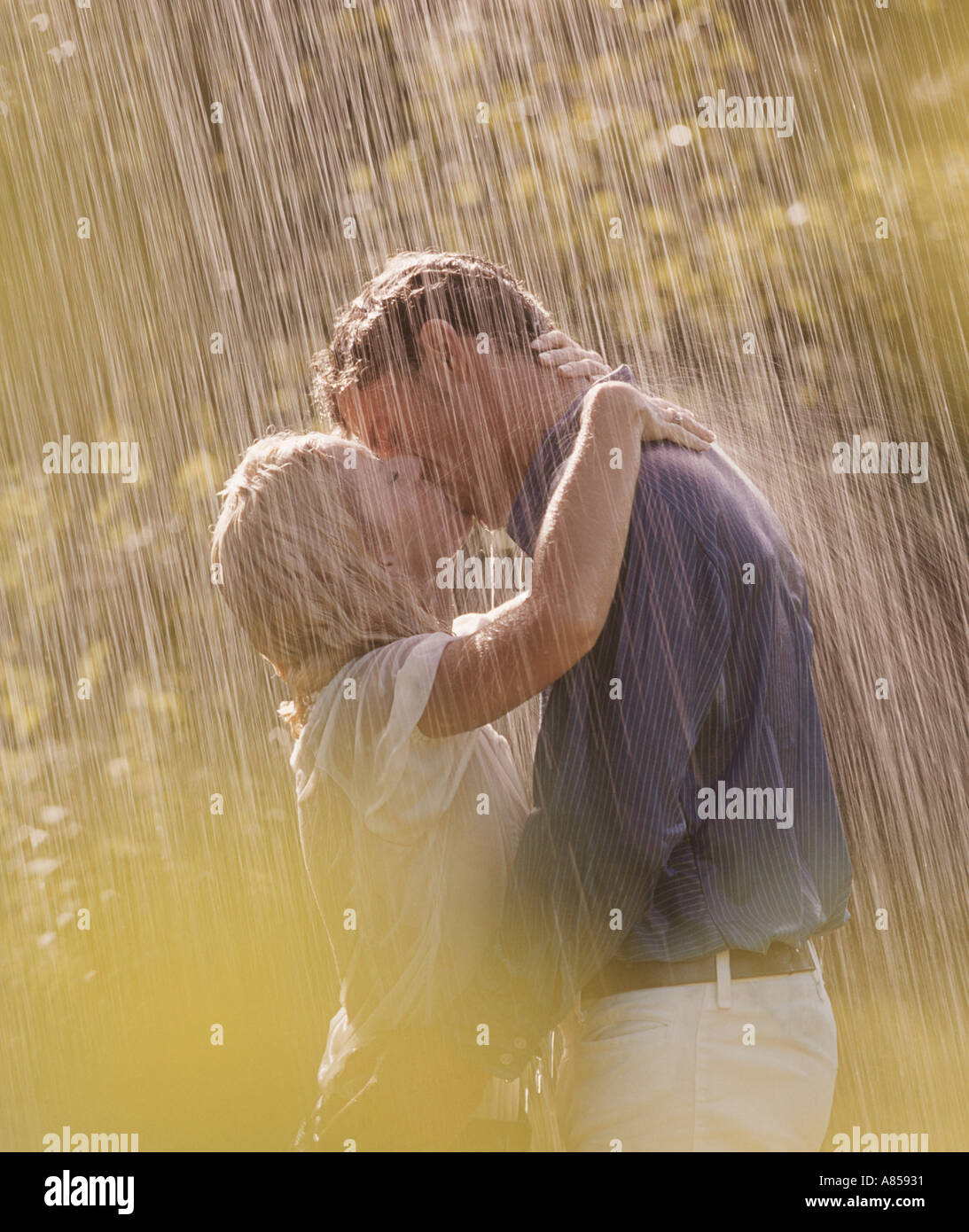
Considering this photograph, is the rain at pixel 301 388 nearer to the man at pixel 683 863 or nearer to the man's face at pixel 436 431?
the man's face at pixel 436 431

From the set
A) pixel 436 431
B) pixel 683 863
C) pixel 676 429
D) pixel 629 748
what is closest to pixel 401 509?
pixel 436 431

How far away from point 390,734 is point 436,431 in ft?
2.07

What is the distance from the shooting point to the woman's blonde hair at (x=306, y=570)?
7.14 feet

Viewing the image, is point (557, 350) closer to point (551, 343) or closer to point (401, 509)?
point (551, 343)

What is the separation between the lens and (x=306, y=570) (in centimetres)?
217

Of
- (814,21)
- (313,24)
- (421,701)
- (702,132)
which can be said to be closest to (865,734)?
(702,132)

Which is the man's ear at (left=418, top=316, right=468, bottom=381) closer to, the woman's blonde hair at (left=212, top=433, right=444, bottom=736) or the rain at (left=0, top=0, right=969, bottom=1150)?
the woman's blonde hair at (left=212, top=433, right=444, bottom=736)

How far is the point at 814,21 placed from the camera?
16.2 feet

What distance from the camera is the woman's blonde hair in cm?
218

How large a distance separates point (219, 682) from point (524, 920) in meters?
3.43

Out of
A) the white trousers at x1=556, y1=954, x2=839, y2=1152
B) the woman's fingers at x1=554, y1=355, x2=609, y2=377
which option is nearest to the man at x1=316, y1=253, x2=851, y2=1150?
the white trousers at x1=556, y1=954, x2=839, y2=1152

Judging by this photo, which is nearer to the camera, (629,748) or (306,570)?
(629,748)

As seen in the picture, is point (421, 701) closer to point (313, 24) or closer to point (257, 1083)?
point (257, 1083)

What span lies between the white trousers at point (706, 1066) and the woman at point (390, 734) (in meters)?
0.28
